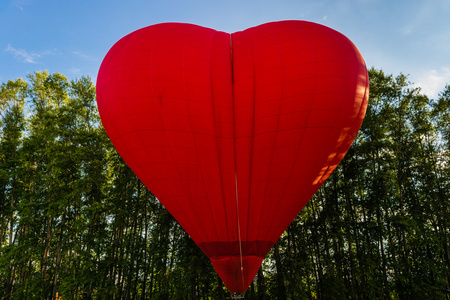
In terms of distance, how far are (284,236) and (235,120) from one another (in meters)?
11.5

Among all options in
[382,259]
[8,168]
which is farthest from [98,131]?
[382,259]

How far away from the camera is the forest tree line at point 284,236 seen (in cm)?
1262

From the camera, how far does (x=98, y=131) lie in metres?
14.5

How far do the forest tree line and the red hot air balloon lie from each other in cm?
646

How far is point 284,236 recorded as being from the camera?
52.9 feet

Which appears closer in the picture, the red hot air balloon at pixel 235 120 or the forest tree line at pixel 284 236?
the red hot air balloon at pixel 235 120

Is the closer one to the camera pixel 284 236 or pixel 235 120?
pixel 235 120

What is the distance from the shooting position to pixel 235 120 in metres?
6.32

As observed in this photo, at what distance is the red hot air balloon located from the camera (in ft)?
20.1

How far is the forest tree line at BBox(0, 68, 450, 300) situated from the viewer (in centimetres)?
1262

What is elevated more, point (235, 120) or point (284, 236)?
point (235, 120)

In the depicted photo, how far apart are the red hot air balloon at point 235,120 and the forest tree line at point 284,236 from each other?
254 inches

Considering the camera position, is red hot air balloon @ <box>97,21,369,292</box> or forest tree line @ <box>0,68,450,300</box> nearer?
red hot air balloon @ <box>97,21,369,292</box>

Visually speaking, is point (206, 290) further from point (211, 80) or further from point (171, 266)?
point (211, 80)
